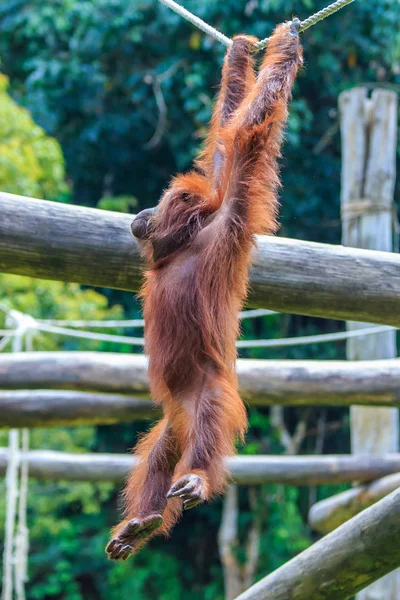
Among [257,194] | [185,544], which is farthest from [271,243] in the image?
[185,544]

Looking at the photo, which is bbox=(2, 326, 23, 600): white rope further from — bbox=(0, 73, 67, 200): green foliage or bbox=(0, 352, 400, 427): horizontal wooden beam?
bbox=(0, 73, 67, 200): green foliage

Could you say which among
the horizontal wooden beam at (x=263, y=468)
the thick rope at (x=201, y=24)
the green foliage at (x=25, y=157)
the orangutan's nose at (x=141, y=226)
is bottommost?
the horizontal wooden beam at (x=263, y=468)

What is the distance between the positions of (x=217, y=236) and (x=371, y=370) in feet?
5.36

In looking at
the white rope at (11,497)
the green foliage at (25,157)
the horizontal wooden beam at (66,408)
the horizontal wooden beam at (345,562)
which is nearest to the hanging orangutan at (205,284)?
the horizontal wooden beam at (345,562)

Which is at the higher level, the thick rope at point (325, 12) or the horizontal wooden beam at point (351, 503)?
the thick rope at point (325, 12)

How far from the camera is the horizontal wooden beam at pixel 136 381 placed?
12.8 feet

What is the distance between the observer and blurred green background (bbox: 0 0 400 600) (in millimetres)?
8289

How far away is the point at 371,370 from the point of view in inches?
156

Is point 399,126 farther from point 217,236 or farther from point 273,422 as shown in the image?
point 217,236

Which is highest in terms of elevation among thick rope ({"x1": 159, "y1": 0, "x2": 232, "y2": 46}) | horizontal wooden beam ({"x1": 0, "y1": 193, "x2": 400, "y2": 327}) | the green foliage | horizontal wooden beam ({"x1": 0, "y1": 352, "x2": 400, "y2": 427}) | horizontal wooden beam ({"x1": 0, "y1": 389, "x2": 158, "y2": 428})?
the green foliage

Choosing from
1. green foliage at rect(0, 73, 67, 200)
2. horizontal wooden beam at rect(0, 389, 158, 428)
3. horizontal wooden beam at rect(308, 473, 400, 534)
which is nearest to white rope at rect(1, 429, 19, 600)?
horizontal wooden beam at rect(0, 389, 158, 428)

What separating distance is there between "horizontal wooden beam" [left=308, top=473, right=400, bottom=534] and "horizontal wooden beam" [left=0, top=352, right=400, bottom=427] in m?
0.99

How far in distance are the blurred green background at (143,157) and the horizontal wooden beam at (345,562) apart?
518 centimetres

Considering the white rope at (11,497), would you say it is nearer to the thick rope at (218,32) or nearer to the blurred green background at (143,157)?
the thick rope at (218,32)
